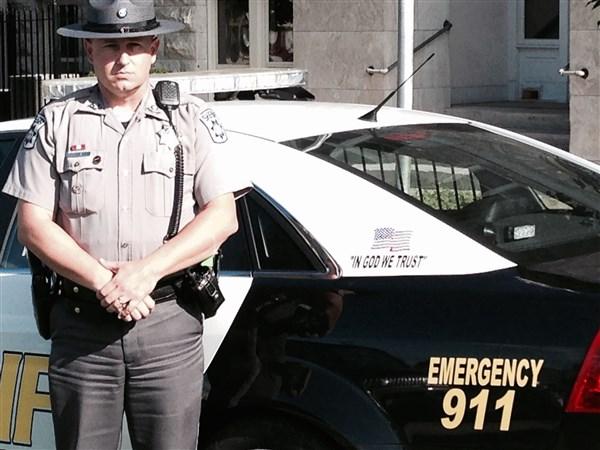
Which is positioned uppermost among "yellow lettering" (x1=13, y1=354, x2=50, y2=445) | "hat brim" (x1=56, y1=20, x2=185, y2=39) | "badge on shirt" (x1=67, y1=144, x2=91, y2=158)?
"hat brim" (x1=56, y1=20, x2=185, y2=39)

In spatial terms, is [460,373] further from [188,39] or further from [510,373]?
[188,39]

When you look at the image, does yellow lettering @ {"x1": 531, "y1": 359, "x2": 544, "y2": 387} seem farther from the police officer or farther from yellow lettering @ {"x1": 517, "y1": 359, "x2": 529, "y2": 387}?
the police officer

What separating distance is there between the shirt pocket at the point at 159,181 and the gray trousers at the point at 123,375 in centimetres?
26

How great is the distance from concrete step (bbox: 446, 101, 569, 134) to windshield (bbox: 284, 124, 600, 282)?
8.00 metres

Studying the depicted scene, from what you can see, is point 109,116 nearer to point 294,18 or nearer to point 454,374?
point 454,374

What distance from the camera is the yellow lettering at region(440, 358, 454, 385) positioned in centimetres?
359

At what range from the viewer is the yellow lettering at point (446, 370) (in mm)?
3588

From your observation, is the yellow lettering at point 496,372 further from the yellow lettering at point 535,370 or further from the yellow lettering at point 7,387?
the yellow lettering at point 7,387

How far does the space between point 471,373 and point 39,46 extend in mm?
12592

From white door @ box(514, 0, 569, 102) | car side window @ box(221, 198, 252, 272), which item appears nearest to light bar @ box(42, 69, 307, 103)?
white door @ box(514, 0, 569, 102)

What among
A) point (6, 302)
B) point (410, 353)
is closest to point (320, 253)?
point (410, 353)

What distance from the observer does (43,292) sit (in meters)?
3.58

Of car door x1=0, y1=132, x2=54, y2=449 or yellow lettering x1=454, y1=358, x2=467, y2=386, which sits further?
car door x1=0, y1=132, x2=54, y2=449

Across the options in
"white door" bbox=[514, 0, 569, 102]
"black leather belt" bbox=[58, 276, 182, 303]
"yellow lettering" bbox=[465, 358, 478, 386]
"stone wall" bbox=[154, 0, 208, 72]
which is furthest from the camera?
"stone wall" bbox=[154, 0, 208, 72]
